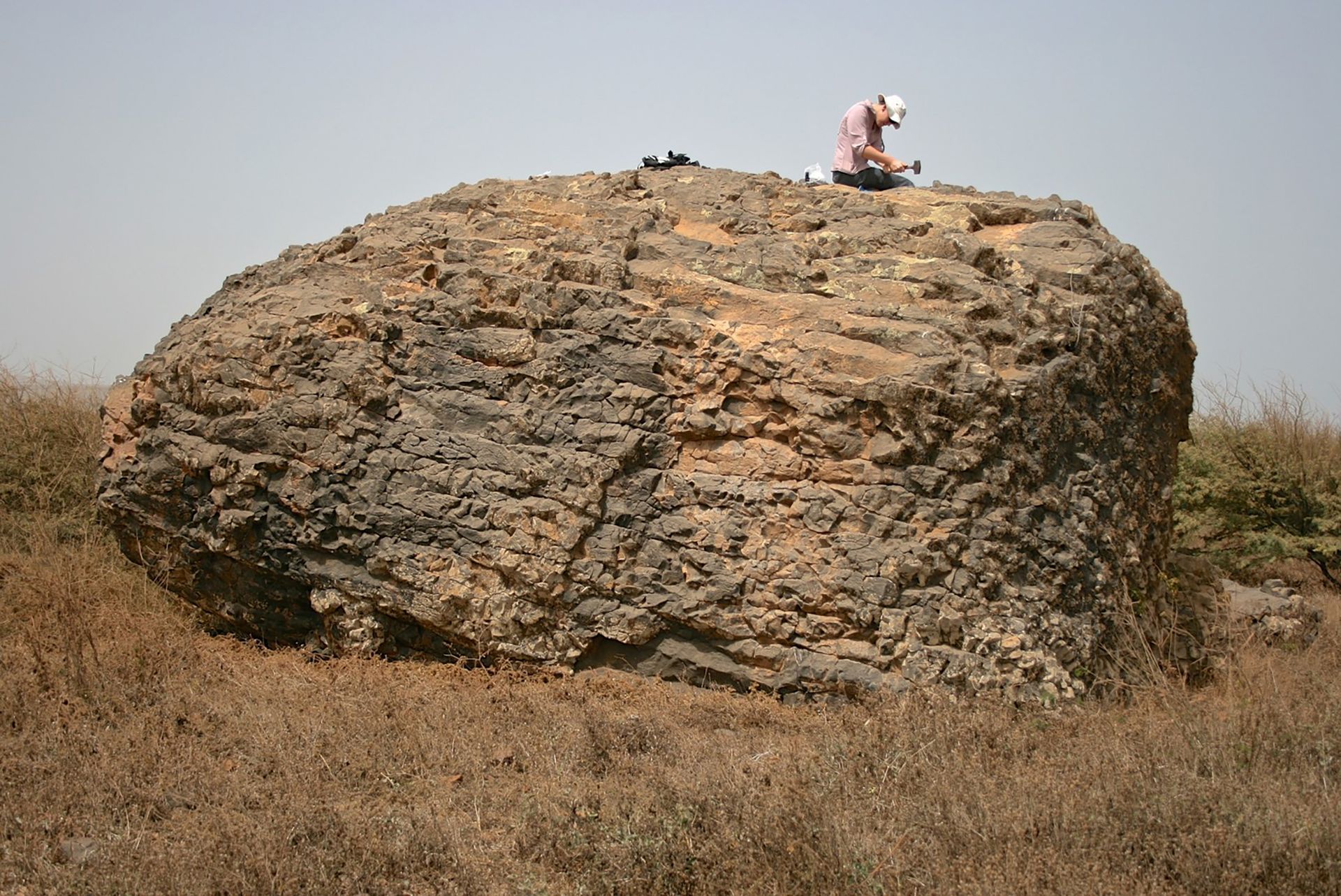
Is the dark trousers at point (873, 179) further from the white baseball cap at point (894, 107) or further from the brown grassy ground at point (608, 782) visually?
the brown grassy ground at point (608, 782)

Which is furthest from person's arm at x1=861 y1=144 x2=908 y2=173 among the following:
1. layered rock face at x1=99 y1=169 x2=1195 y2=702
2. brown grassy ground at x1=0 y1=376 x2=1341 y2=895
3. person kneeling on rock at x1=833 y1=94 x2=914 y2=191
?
brown grassy ground at x1=0 y1=376 x2=1341 y2=895

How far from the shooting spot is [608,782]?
14.6ft

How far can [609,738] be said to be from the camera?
15.8 ft

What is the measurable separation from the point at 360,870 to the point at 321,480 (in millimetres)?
2488

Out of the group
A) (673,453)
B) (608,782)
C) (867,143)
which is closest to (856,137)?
(867,143)

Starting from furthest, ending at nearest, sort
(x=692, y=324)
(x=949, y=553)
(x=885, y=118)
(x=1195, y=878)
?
(x=885, y=118) < (x=692, y=324) < (x=949, y=553) < (x=1195, y=878)

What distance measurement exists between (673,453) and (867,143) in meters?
2.92

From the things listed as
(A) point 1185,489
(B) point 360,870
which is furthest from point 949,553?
(A) point 1185,489

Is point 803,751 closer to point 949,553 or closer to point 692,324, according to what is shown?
point 949,553

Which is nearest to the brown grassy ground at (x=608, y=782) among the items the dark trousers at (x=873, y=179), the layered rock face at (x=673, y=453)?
the layered rock face at (x=673, y=453)

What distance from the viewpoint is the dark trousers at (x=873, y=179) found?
745cm

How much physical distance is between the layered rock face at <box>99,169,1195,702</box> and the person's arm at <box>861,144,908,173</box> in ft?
2.70

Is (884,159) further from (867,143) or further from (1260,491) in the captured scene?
(1260,491)

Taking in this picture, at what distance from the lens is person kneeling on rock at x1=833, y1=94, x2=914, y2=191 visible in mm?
7418
